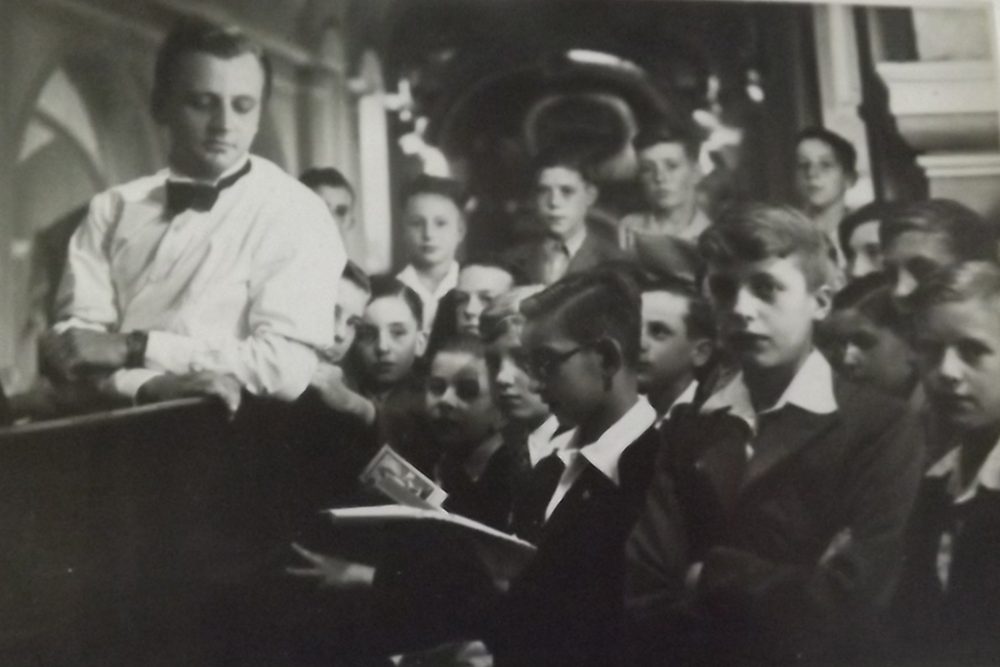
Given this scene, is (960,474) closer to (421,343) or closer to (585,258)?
(585,258)

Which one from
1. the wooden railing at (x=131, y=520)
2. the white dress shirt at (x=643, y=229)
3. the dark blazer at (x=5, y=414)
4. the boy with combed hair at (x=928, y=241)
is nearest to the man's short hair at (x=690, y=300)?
the white dress shirt at (x=643, y=229)

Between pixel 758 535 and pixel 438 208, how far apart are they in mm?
1045

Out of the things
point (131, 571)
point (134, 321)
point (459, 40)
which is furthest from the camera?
point (459, 40)

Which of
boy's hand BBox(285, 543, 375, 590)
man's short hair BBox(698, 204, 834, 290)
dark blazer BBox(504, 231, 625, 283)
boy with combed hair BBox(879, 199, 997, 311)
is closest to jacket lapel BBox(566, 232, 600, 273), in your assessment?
dark blazer BBox(504, 231, 625, 283)

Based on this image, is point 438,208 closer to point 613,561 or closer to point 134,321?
point 134,321

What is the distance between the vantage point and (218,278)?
Result: 263cm

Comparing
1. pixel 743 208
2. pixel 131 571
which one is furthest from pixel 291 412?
pixel 743 208

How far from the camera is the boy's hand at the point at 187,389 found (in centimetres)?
254

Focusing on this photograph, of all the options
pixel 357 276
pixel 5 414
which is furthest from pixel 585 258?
pixel 5 414

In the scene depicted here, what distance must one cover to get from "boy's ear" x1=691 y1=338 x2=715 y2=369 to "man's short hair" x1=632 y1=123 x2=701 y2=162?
1.48ft

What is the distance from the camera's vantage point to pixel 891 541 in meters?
2.75

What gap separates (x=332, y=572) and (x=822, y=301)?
1.32 metres

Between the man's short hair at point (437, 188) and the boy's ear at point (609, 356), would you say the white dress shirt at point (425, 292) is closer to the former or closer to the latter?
the man's short hair at point (437, 188)

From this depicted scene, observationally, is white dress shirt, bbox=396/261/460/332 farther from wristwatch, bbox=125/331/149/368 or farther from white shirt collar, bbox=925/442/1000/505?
white shirt collar, bbox=925/442/1000/505
